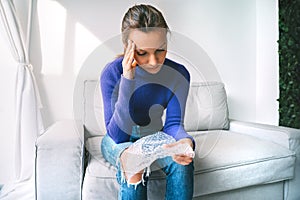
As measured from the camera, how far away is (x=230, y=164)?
1.20 m

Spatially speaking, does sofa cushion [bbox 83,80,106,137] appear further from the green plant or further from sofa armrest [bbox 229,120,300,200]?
the green plant

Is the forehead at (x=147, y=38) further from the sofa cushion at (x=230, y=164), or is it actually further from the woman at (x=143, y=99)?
the sofa cushion at (x=230, y=164)

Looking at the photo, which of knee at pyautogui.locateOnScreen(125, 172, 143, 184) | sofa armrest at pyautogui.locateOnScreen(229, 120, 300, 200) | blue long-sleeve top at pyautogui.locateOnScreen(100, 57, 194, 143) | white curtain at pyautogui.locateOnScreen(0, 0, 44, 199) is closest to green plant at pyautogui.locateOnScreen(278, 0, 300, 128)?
sofa armrest at pyautogui.locateOnScreen(229, 120, 300, 200)

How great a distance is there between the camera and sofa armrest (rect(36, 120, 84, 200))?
3.49 feet

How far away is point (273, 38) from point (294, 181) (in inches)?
43.8

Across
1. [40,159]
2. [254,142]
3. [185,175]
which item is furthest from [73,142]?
[254,142]

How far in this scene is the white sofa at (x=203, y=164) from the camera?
1.07 m

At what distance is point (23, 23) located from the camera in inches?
69.5

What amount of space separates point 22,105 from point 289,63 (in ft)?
5.79

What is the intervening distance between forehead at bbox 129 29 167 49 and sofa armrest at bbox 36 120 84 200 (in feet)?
1.62

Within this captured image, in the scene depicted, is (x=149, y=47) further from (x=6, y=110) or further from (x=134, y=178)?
(x=6, y=110)

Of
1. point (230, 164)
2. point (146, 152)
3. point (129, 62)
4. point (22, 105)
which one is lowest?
point (230, 164)

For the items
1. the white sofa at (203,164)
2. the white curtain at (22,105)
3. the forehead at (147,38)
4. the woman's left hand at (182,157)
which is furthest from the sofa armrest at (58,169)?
the white curtain at (22,105)

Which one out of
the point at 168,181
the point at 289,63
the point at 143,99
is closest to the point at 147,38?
the point at 143,99
